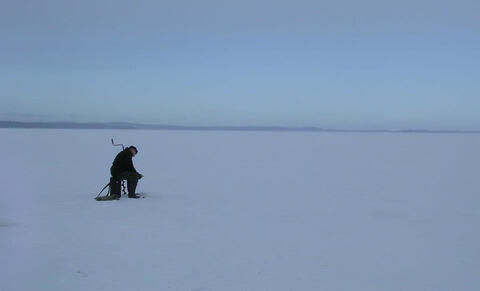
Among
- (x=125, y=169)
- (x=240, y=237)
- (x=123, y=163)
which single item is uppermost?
(x=123, y=163)

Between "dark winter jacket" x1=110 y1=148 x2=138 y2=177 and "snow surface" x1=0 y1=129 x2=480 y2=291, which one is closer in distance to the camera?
"snow surface" x1=0 y1=129 x2=480 y2=291

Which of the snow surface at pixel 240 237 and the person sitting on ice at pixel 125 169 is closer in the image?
the snow surface at pixel 240 237

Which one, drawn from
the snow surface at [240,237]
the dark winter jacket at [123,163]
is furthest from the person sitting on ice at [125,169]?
the snow surface at [240,237]

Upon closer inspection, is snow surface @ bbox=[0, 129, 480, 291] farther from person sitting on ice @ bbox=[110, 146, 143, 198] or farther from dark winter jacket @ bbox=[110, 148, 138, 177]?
dark winter jacket @ bbox=[110, 148, 138, 177]

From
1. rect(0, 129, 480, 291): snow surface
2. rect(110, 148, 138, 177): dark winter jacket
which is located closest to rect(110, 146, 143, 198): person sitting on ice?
rect(110, 148, 138, 177): dark winter jacket

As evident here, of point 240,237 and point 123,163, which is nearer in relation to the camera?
point 240,237

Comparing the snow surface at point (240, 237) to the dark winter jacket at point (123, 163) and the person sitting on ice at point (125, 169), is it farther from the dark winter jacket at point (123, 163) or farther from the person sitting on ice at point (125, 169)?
the dark winter jacket at point (123, 163)

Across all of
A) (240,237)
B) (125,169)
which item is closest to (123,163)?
(125,169)

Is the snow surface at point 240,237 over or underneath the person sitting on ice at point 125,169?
underneath

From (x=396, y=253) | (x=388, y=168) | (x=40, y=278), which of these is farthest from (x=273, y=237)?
(x=388, y=168)

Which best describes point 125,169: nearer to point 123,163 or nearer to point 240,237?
point 123,163

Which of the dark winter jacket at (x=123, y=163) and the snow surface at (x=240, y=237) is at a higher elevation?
the dark winter jacket at (x=123, y=163)

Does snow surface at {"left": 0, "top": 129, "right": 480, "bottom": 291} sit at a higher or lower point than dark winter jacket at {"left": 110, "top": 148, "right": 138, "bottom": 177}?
lower

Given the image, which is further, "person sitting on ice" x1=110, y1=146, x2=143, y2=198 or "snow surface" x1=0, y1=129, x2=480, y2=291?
"person sitting on ice" x1=110, y1=146, x2=143, y2=198
